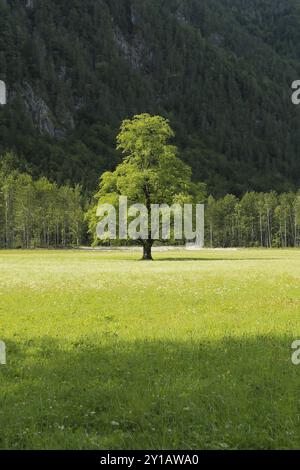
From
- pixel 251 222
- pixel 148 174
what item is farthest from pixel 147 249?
pixel 251 222

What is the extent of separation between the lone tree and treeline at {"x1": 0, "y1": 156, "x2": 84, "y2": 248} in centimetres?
8270

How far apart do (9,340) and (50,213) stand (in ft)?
458

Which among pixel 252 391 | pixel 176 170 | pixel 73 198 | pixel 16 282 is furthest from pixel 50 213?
pixel 252 391

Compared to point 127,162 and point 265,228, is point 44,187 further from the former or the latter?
point 127,162

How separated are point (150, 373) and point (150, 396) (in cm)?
153

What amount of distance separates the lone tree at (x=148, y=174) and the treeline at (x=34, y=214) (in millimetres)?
82704

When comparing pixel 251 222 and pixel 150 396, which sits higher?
pixel 251 222

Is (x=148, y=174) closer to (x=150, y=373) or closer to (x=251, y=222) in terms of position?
(x=150, y=373)

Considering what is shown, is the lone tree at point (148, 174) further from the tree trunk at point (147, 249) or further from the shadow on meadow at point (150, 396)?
the shadow on meadow at point (150, 396)

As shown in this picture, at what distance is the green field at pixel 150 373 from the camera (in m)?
8.65

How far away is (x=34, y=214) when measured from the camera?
14725 centimetres

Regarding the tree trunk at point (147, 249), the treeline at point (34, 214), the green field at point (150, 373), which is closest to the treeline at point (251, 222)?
the treeline at point (34, 214)

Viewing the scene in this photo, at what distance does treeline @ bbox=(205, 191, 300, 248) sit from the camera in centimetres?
18012

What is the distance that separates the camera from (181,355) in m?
13.0
